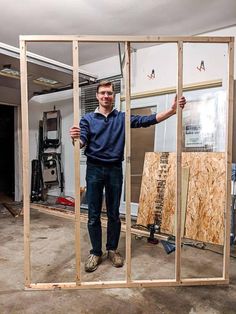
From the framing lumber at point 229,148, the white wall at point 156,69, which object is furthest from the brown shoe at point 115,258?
the white wall at point 156,69

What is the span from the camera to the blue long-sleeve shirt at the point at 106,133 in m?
2.22

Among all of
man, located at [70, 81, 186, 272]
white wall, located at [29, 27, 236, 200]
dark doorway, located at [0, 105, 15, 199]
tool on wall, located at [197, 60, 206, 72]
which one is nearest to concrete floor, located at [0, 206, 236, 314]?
man, located at [70, 81, 186, 272]

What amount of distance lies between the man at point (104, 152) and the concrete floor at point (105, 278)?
28 cm

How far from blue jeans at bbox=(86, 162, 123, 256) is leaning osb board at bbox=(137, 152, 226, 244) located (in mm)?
1014

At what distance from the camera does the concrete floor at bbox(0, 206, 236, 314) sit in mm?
1796

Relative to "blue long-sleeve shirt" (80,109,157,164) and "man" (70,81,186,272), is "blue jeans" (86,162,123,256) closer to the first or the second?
"man" (70,81,186,272)

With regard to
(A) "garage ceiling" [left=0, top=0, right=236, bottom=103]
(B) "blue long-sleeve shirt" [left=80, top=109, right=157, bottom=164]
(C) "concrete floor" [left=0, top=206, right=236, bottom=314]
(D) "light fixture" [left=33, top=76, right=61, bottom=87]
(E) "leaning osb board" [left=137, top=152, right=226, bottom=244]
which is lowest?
(C) "concrete floor" [left=0, top=206, right=236, bottom=314]

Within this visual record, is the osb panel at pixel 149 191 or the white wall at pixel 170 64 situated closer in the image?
the white wall at pixel 170 64

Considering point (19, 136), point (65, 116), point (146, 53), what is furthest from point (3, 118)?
point (146, 53)

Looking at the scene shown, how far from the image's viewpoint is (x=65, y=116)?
16.8 ft

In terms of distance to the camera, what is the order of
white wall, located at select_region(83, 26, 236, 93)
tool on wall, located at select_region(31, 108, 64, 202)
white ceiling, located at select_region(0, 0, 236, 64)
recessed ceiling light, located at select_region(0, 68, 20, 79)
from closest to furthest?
white ceiling, located at select_region(0, 0, 236, 64), white wall, located at select_region(83, 26, 236, 93), recessed ceiling light, located at select_region(0, 68, 20, 79), tool on wall, located at select_region(31, 108, 64, 202)

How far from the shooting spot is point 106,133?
223cm

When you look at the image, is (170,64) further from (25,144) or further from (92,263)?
(92,263)

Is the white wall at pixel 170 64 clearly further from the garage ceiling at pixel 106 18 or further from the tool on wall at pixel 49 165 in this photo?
the tool on wall at pixel 49 165
